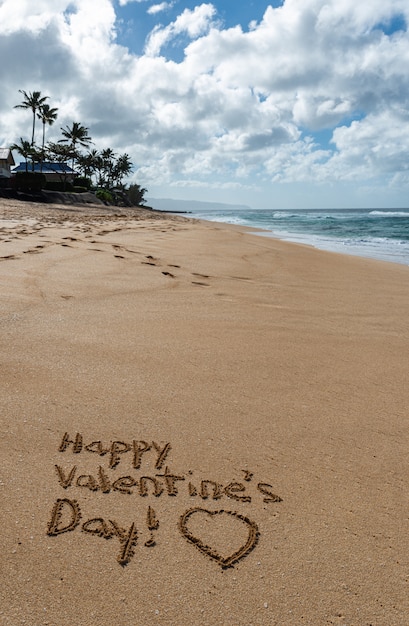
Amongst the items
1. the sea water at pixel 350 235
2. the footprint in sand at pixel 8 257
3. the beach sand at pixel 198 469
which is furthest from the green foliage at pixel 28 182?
the beach sand at pixel 198 469

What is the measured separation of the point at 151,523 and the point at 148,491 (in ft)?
0.54

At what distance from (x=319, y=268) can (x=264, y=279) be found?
2009 millimetres

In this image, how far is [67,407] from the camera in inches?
84.5

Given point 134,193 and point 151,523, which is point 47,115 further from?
point 151,523

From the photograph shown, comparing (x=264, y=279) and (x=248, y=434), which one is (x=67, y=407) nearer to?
(x=248, y=434)

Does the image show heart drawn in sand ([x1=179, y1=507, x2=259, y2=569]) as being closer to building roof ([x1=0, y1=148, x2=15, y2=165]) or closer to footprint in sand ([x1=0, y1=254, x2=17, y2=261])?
footprint in sand ([x1=0, y1=254, x2=17, y2=261])

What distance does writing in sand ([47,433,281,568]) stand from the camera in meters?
1.46

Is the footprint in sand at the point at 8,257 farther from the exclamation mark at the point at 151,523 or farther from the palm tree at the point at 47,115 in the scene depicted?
the palm tree at the point at 47,115

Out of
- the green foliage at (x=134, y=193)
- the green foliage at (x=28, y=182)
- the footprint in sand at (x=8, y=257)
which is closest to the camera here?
the footprint in sand at (x=8, y=257)

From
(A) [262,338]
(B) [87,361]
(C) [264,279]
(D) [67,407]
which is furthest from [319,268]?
(D) [67,407]

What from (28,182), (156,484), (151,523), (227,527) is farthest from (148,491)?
(28,182)

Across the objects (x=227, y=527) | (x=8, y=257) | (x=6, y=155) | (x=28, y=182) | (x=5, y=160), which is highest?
(x=6, y=155)

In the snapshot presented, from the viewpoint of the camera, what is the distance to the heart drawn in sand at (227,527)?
1.41m

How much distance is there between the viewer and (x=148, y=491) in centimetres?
167
